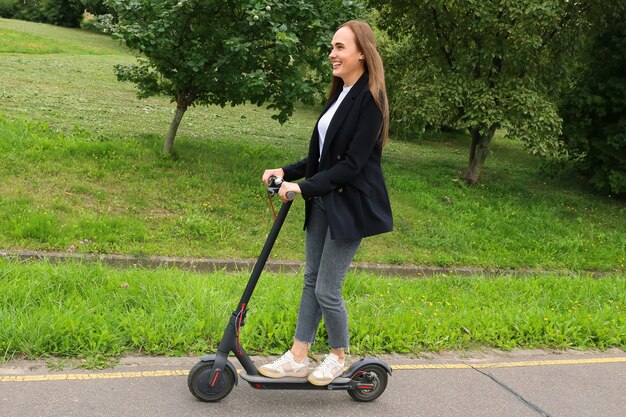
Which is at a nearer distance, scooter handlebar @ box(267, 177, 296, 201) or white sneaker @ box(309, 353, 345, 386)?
scooter handlebar @ box(267, 177, 296, 201)

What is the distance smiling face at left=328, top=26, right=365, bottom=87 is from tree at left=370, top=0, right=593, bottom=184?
7764mm

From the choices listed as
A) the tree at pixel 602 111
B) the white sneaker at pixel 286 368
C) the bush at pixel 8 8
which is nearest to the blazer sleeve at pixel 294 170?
the white sneaker at pixel 286 368

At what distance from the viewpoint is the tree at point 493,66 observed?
34.6 feet

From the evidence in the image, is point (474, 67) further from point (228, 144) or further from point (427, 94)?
point (228, 144)

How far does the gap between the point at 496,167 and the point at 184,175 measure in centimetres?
907

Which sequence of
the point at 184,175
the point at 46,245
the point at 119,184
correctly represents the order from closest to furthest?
the point at 46,245, the point at 119,184, the point at 184,175

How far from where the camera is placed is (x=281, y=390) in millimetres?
3729

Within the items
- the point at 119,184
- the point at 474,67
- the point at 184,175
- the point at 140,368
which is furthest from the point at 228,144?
the point at 140,368

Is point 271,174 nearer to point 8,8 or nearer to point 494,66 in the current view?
point 494,66

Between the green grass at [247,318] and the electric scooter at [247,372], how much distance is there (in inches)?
28.4

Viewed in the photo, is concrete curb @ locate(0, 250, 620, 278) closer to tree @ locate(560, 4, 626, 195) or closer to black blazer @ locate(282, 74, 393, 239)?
black blazer @ locate(282, 74, 393, 239)

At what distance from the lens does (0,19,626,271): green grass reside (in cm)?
755

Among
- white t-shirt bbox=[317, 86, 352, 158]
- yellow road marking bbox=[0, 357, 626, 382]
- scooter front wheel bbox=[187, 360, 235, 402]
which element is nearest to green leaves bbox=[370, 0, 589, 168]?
yellow road marking bbox=[0, 357, 626, 382]

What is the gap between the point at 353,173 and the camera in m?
3.27
